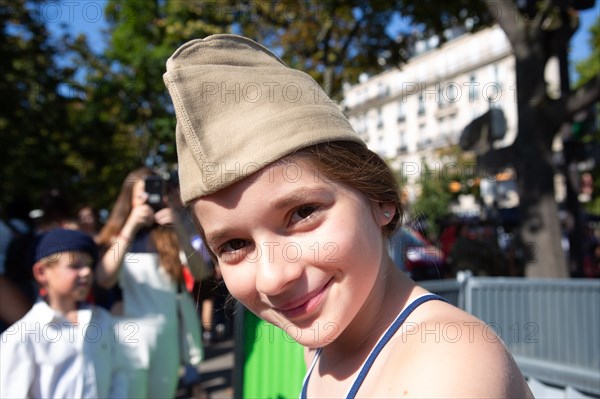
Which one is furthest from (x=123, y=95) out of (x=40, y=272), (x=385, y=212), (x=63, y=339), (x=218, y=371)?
(x=385, y=212)

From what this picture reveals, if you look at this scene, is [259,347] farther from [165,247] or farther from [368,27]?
[368,27]

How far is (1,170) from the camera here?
11.6 m

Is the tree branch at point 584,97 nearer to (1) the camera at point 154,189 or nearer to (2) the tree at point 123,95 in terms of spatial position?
(1) the camera at point 154,189

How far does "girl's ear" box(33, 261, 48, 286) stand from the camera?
301cm

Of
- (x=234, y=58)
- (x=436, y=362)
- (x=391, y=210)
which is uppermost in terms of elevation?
(x=234, y=58)

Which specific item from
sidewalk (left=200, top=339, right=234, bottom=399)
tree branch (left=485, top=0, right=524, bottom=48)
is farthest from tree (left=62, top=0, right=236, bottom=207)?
tree branch (left=485, top=0, right=524, bottom=48)

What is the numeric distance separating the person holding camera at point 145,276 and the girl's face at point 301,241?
244 centimetres

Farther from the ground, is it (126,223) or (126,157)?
(126,157)

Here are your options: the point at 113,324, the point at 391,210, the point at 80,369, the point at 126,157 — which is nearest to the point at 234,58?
the point at 391,210

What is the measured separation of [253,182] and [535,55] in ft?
19.2

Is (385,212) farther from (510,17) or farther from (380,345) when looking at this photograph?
(510,17)

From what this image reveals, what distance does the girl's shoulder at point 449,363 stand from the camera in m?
0.92

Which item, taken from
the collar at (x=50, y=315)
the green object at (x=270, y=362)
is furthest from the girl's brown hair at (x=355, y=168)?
the collar at (x=50, y=315)

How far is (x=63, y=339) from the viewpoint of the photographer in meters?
2.65
